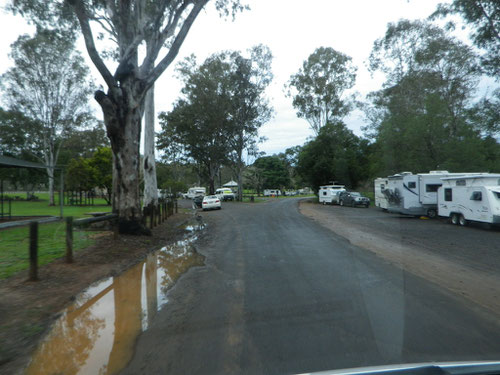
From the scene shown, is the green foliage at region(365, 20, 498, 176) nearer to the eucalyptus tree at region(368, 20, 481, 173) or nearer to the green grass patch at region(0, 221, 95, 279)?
the eucalyptus tree at region(368, 20, 481, 173)

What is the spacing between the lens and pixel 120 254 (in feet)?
29.6

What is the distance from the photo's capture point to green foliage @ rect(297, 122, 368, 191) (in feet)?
135

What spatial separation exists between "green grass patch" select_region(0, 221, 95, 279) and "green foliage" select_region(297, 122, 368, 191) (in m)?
32.8

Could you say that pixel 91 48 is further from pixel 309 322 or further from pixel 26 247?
pixel 309 322

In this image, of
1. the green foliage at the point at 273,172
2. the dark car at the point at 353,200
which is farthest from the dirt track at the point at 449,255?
the green foliage at the point at 273,172

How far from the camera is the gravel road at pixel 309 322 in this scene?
3.33 m

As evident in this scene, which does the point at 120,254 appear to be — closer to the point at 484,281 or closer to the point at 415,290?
the point at 415,290

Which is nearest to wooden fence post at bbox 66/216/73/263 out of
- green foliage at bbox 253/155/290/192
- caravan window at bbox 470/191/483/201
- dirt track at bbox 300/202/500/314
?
dirt track at bbox 300/202/500/314

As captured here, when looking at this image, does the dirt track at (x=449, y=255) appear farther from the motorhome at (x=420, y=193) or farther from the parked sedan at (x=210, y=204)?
the parked sedan at (x=210, y=204)

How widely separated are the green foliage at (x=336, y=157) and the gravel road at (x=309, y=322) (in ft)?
112

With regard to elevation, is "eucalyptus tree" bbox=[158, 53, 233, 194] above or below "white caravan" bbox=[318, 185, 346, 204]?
above

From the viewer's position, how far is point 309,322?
4.27m

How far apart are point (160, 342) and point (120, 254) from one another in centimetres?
573

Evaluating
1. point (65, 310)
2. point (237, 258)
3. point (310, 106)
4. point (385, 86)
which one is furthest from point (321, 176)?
point (65, 310)
